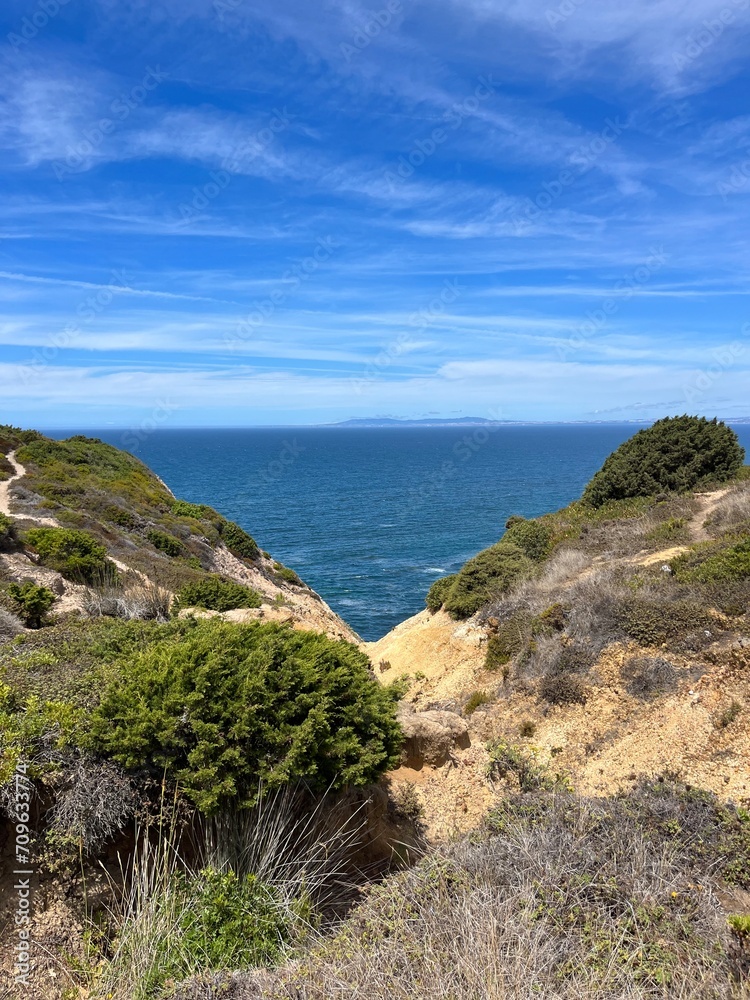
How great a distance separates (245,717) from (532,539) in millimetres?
17798

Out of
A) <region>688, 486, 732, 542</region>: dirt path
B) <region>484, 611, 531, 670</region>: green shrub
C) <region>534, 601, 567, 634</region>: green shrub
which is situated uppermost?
<region>688, 486, 732, 542</region>: dirt path

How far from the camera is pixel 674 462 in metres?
24.2

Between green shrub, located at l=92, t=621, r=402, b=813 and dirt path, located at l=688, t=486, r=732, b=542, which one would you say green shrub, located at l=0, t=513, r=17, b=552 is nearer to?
green shrub, located at l=92, t=621, r=402, b=813

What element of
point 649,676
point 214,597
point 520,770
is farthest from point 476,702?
point 214,597

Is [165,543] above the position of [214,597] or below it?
above

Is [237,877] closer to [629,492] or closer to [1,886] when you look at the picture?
[1,886]

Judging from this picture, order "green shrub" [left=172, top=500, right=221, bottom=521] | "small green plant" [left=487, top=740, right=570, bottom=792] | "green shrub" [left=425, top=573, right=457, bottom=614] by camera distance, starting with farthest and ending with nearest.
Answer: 1. "green shrub" [left=172, top=500, right=221, bottom=521]
2. "green shrub" [left=425, top=573, right=457, bottom=614]
3. "small green plant" [left=487, top=740, right=570, bottom=792]

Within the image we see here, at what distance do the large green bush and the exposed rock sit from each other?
18.2 metres

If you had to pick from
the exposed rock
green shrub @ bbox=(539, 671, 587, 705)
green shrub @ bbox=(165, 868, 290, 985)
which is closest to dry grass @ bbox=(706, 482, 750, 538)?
green shrub @ bbox=(539, 671, 587, 705)

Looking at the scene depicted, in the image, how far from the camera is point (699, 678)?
9742mm

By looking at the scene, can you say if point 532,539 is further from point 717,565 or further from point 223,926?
point 223,926

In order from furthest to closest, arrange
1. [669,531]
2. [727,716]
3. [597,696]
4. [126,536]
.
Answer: [126,536] < [669,531] < [597,696] < [727,716]

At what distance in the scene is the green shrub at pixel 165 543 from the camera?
83.8 ft

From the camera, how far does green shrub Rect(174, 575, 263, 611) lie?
16.2 meters
